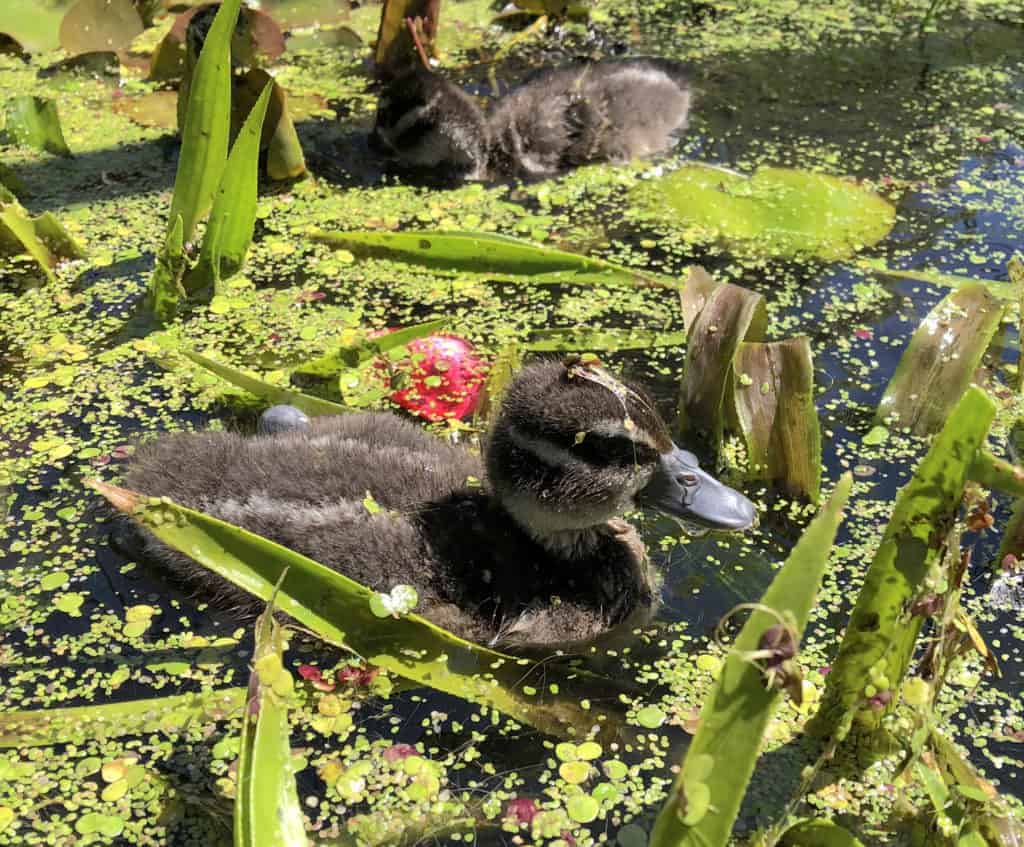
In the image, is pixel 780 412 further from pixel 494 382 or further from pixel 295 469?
pixel 295 469

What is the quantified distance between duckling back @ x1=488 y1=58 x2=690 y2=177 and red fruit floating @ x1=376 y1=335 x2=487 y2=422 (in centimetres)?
165

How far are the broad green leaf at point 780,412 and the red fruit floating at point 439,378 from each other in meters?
0.93

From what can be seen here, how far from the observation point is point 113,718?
2.81m

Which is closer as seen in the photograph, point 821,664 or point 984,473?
point 984,473

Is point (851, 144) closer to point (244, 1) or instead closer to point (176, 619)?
point (244, 1)

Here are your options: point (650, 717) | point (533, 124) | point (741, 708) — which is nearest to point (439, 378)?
point (650, 717)

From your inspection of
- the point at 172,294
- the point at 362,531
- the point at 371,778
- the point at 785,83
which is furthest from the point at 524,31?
the point at 371,778

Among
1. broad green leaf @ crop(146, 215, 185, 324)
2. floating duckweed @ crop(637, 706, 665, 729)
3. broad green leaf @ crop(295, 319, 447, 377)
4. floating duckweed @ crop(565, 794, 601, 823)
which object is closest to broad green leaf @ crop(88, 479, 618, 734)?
floating duckweed @ crop(637, 706, 665, 729)

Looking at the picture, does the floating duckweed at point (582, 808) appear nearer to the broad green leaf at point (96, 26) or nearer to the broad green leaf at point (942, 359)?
the broad green leaf at point (942, 359)

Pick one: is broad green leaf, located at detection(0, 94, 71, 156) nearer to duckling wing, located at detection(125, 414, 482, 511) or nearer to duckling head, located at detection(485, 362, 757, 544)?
duckling wing, located at detection(125, 414, 482, 511)

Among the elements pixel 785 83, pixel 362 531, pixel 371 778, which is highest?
pixel 785 83

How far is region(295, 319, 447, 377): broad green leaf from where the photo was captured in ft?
12.3

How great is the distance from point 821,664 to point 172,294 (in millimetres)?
2628

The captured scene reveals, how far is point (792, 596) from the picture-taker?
1.88 metres
